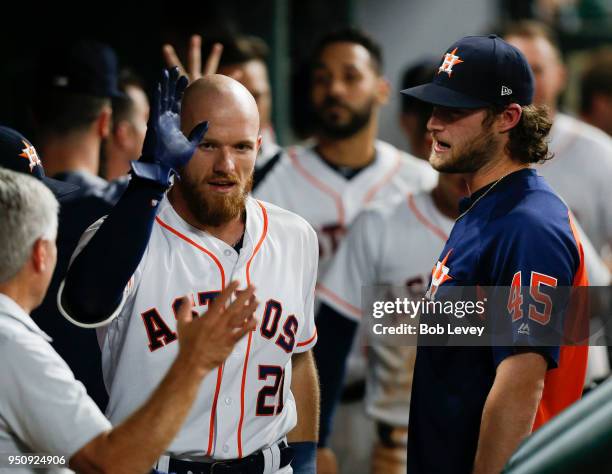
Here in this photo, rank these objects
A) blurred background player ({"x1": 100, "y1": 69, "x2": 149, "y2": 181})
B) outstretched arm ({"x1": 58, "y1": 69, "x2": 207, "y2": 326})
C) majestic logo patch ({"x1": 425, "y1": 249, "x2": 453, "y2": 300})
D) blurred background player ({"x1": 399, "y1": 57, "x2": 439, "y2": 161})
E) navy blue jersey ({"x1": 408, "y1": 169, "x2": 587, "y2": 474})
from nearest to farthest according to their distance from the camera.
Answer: outstretched arm ({"x1": 58, "y1": 69, "x2": 207, "y2": 326})
navy blue jersey ({"x1": 408, "y1": 169, "x2": 587, "y2": 474})
majestic logo patch ({"x1": 425, "y1": 249, "x2": 453, "y2": 300})
blurred background player ({"x1": 100, "y1": 69, "x2": 149, "y2": 181})
blurred background player ({"x1": 399, "y1": 57, "x2": 439, "y2": 161})

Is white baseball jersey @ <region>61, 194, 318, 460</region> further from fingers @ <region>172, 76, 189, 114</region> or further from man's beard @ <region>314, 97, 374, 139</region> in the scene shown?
man's beard @ <region>314, 97, 374, 139</region>

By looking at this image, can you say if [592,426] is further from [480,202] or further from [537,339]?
[480,202]

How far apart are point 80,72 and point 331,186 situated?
153 centimetres

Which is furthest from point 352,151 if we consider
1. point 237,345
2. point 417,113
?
point 237,345

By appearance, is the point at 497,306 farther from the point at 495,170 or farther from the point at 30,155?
the point at 30,155

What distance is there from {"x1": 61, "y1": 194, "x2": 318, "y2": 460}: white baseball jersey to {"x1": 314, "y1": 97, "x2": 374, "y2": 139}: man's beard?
2566mm

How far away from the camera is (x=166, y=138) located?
112 inches

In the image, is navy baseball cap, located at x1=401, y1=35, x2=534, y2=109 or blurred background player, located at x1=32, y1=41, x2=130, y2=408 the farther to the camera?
blurred background player, located at x1=32, y1=41, x2=130, y2=408

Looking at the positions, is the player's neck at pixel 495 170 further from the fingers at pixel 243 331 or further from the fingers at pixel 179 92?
the fingers at pixel 243 331

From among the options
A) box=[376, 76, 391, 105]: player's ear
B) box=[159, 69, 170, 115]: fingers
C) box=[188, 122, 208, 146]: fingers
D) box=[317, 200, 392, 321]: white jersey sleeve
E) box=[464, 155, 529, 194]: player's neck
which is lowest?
box=[317, 200, 392, 321]: white jersey sleeve

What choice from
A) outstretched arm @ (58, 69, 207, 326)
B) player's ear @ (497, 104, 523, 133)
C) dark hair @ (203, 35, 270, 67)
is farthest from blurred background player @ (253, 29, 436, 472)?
outstretched arm @ (58, 69, 207, 326)

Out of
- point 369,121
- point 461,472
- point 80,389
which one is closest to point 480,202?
point 461,472

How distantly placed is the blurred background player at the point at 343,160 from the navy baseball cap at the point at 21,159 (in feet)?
7.28

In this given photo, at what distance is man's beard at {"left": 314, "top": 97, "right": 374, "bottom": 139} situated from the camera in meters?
5.73
